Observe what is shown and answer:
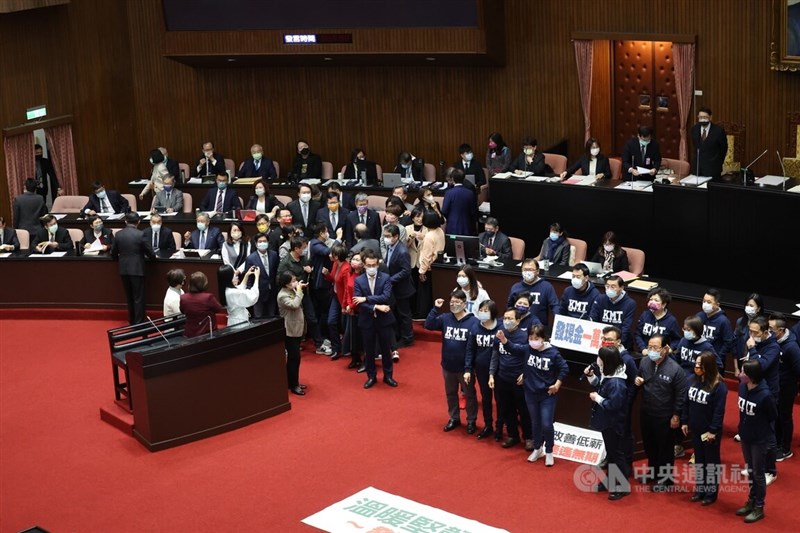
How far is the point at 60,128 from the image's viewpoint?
18.8 metres

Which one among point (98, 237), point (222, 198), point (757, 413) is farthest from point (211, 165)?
point (757, 413)

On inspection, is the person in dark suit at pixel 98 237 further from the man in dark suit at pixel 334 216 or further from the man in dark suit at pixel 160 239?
the man in dark suit at pixel 334 216

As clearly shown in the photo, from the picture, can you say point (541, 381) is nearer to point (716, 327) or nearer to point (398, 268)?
point (716, 327)

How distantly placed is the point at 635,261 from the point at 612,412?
3.79m

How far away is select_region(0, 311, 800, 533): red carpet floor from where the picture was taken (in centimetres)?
938

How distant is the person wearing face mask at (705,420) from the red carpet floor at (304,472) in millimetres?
180

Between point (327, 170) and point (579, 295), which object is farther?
point (327, 170)

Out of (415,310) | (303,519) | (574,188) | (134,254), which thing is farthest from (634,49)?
(303,519)

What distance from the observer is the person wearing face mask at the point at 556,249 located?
43.7 ft

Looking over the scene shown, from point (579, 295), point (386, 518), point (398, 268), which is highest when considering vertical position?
point (398, 268)

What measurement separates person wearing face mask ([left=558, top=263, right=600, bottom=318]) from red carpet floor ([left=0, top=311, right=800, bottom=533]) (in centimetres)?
130

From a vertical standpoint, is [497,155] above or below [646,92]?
below

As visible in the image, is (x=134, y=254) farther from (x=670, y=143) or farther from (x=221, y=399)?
(x=670, y=143)

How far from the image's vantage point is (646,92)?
680 inches
